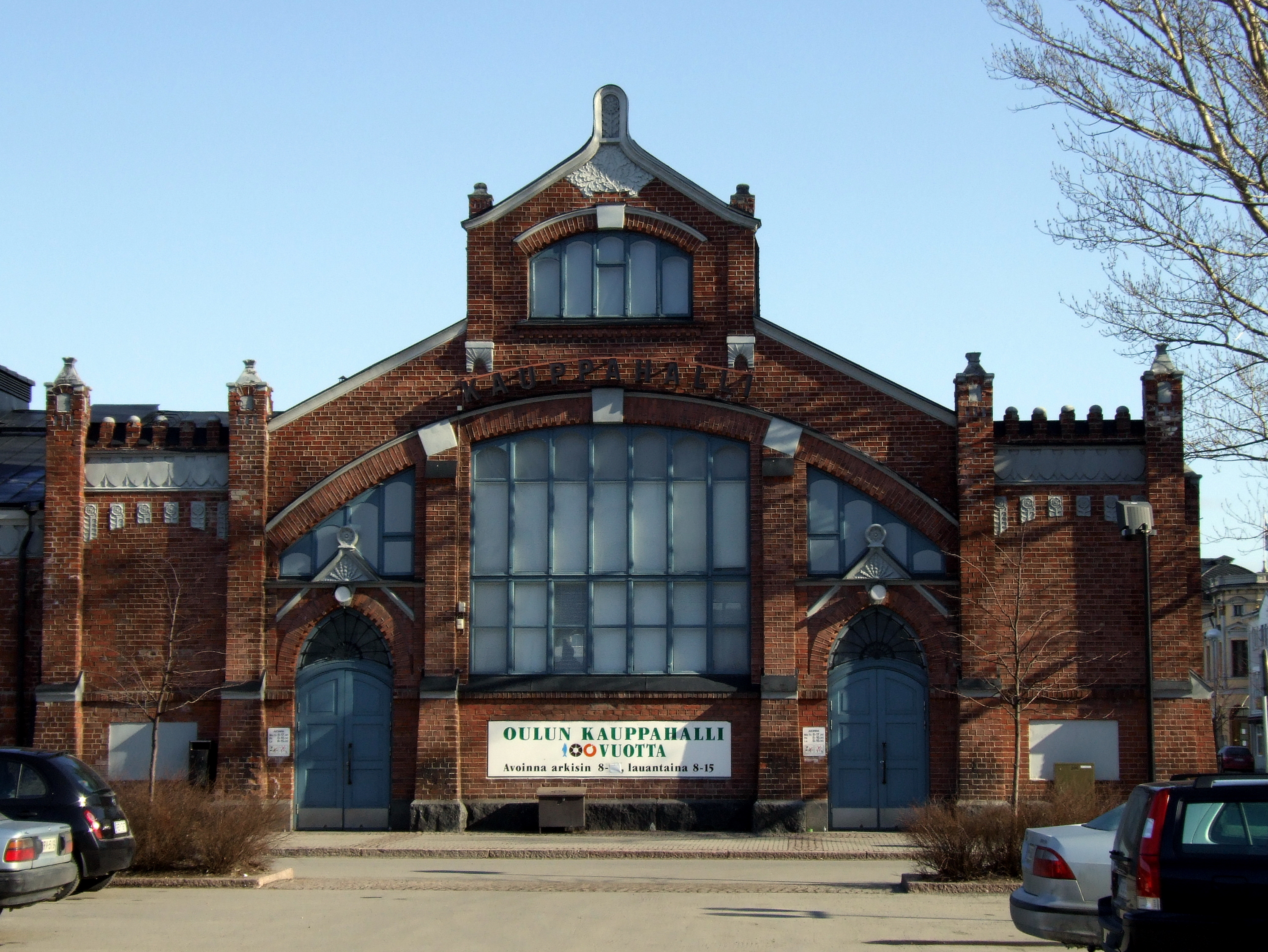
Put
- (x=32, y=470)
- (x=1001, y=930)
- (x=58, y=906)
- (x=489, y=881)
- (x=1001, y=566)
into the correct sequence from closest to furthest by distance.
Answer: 1. (x=1001, y=930)
2. (x=58, y=906)
3. (x=489, y=881)
4. (x=1001, y=566)
5. (x=32, y=470)

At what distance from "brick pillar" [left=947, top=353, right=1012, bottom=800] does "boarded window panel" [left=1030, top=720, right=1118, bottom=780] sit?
637 millimetres

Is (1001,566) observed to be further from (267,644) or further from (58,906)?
(58,906)

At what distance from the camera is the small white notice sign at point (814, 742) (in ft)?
82.4

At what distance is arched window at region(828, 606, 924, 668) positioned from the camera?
25469 mm

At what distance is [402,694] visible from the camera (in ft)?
84.0

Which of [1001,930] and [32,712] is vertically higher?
→ [32,712]

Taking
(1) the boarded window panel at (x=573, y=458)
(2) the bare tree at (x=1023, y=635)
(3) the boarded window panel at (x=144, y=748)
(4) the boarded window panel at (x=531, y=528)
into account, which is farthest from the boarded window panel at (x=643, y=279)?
(3) the boarded window panel at (x=144, y=748)

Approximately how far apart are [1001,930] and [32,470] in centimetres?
2179

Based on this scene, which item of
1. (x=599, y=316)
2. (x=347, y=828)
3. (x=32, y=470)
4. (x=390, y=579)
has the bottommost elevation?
(x=347, y=828)

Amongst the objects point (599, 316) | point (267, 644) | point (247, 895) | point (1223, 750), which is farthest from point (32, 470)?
point (1223, 750)

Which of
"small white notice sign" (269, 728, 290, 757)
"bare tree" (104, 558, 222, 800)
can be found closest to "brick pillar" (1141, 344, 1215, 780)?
"small white notice sign" (269, 728, 290, 757)

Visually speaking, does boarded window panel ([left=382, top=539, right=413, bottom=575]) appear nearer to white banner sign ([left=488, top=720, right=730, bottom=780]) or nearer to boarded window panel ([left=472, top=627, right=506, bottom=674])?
boarded window panel ([left=472, top=627, right=506, bottom=674])

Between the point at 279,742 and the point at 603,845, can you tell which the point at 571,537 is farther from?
the point at 279,742

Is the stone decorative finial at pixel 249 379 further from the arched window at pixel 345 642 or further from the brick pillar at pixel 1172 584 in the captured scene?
the brick pillar at pixel 1172 584
